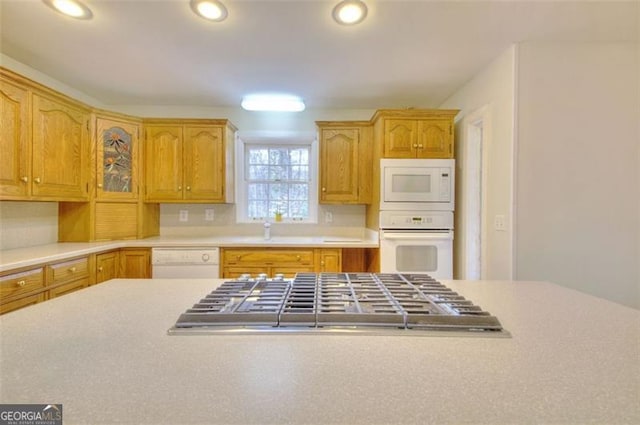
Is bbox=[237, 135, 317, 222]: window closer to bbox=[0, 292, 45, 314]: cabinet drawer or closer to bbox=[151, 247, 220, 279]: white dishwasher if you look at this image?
bbox=[151, 247, 220, 279]: white dishwasher

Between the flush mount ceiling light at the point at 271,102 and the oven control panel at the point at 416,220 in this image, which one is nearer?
the oven control panel at the point at 416,220

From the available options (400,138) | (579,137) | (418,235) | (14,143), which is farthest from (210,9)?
(579,137)

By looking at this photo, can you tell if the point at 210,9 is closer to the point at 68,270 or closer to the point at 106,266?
the point at 68,270

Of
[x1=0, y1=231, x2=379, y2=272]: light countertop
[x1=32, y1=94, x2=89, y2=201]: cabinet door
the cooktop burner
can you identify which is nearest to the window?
[x1=0, y1=231, x2=379, y2=272]: light countertop

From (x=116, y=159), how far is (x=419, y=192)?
9.34ft

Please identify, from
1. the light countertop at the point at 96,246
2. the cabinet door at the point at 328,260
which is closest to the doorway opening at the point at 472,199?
the light countertop at the point at 96,246

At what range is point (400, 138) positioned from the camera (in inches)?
106

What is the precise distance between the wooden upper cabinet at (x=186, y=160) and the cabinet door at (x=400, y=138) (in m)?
1.62

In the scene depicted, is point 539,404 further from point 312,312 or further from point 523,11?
point 523,11

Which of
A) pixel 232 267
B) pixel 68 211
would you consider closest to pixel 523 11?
pixel 232 267

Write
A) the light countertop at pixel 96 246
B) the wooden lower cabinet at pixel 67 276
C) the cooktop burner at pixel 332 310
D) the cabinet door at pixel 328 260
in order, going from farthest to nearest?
the cabinet door at pixel 328 260, the wooden lower cabinet at pixel 67 276, the light countertop at pixel 96 246, the cooktop burner at pixel 332 310

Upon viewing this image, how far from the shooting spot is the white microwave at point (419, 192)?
2660 millimetres

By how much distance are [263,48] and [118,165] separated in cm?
181
